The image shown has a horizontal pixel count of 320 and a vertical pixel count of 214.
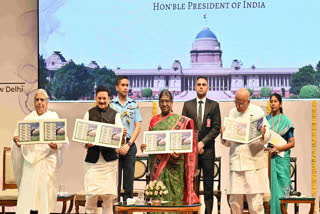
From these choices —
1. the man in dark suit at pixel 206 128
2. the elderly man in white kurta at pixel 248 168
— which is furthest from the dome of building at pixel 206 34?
the elderly man in white kurta at pixel 248 168

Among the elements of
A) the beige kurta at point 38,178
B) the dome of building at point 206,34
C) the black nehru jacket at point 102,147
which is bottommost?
the beige kurta at point 38,178

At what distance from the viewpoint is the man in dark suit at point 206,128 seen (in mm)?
6498

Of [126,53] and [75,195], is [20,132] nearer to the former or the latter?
[75,195]

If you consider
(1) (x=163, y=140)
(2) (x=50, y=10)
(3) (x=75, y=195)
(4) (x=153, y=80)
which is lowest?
(3) (x=75, y=195)

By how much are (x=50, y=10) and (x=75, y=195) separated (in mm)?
2733

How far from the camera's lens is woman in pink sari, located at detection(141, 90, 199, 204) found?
229 inches

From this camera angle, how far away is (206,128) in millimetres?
6570

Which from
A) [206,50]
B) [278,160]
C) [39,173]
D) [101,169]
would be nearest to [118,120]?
[101,169]

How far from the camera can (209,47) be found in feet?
26.9

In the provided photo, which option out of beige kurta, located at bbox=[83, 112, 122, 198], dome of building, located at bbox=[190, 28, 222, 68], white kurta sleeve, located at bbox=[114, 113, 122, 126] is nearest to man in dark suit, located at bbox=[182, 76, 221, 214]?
white kurta sleeve, located at bbox=[114, 113, 122, 126]

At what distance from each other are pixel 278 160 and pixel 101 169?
2.08 m

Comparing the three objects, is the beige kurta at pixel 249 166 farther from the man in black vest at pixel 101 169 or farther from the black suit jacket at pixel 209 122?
the man in black vest at pixel 101 169

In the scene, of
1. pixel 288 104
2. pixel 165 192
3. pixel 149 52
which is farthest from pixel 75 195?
pixel 288 104

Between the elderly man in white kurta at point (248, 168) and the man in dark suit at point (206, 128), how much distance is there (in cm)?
47
